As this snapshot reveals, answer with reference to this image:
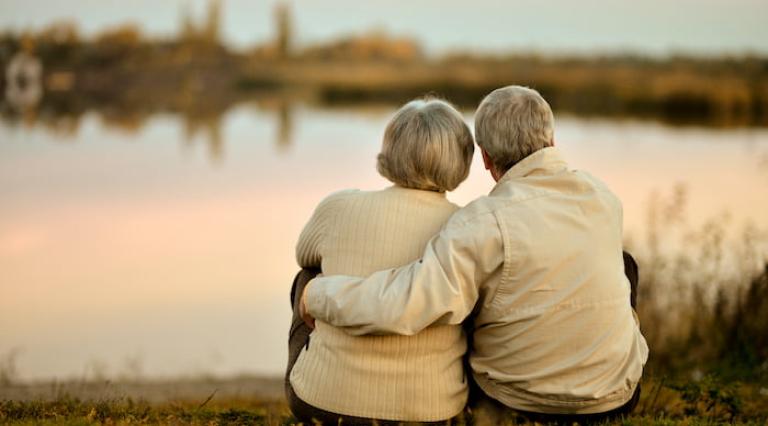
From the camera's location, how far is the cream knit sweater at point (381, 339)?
11.0 feet

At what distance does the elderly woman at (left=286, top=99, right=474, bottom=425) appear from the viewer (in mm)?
3355

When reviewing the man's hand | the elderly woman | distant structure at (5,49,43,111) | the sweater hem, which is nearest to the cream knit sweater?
the elderly woman

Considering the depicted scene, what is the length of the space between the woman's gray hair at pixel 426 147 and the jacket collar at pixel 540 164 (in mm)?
170

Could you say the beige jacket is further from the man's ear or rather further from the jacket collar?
the man's ear

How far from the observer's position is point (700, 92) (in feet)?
104

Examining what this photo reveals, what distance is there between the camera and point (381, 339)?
10.9ft

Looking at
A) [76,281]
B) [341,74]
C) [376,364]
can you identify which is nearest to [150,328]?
[76,281]

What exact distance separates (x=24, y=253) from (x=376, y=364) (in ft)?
33.2

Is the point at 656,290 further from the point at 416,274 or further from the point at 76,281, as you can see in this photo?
the point at 76,281

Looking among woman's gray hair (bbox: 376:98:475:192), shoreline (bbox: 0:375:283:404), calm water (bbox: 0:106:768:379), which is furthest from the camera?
calm water (bbox: 0:106:768:379)

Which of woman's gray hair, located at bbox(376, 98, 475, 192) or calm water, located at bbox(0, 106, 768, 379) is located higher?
woman's gray hair, located at bbox(376, 98, 475, 192)

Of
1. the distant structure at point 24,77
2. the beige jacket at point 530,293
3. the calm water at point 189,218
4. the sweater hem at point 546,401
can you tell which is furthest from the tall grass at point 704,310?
the distant structure at point 24,77

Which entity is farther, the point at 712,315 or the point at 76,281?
the point at 76,281

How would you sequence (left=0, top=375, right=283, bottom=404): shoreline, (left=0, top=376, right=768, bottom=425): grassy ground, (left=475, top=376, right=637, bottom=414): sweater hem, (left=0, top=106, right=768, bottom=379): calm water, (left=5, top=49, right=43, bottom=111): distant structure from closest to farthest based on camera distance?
(left=475, top=376, right=637, bottom=414): sweater hem → (left=0, top=376, right=768, bottom=425): grassy ground → (left=0, top=375, right=283, bottom=404): shoreline → (left=0, top=106, right=768, bottom=379): calm water → (left=5, top=49, right=43, bottom=111): distant structure
